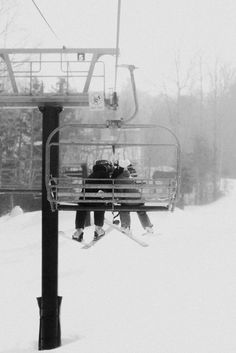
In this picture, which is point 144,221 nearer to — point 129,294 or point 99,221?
point 99,221

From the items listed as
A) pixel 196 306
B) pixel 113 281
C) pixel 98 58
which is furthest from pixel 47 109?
pixel 113 281

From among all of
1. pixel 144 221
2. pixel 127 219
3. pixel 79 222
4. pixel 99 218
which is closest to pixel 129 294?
pixel 144 221

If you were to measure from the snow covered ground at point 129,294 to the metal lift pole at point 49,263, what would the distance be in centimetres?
19

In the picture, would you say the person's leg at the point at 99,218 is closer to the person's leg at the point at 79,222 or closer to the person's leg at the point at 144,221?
the person's leg at the point at 79,222

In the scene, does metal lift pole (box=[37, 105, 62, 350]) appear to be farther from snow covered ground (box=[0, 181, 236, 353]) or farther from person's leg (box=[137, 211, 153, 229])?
person's leg (box=[137, 211, 153, 229])

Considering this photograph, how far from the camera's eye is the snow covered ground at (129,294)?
884 cm

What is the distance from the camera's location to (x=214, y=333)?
8.99 meters

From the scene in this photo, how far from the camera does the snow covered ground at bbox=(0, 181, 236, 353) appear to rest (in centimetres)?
884

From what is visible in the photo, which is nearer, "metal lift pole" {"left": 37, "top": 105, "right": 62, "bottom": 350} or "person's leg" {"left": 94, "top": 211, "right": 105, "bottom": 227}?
"person's leg" {"left": 94, "top": 211, "right": 105, "bottom": 227}

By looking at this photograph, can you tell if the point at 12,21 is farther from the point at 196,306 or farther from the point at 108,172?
the point at 108,172

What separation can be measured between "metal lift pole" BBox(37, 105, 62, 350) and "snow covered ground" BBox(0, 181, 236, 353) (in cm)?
19

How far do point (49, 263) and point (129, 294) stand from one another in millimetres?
4482

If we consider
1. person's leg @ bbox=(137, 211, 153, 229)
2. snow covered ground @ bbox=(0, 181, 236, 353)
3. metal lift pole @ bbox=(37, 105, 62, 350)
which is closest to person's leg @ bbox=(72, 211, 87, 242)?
snow covered ground @ bbox=(0, 181, 236, 353)

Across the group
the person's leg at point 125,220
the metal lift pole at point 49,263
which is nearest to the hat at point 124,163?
the metal lift pole at point 49,263
